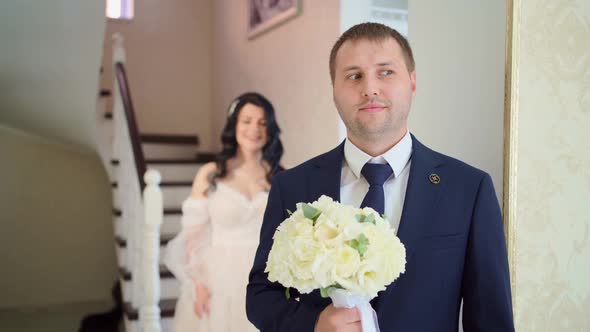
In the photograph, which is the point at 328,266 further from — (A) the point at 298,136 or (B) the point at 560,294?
(A) the point at 298,136

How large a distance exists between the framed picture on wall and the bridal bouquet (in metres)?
3.12

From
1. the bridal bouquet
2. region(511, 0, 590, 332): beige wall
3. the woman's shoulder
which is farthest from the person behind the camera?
the woman's shoulder

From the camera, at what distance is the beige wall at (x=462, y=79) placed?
183 cm

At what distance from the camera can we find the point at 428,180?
4.06ft

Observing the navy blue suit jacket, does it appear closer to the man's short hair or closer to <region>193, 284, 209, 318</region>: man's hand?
the man's short hair

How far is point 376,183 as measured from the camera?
3.99 ft

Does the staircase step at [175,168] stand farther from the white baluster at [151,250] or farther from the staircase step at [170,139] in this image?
the white baluster at [151,250]

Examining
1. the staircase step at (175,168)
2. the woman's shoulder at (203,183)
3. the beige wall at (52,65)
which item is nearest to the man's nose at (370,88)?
the woman's shoulder at (203,183)

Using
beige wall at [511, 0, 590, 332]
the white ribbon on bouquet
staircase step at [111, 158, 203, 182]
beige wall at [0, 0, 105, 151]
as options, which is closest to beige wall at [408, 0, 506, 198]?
beige wall at [511, 0, 590, 332]

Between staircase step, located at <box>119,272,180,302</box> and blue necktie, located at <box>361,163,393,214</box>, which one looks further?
staircase step, located at <box>119,272,180,302</box>

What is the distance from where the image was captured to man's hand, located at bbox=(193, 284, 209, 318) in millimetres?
2828

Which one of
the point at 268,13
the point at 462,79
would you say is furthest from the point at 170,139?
the point at 462,79

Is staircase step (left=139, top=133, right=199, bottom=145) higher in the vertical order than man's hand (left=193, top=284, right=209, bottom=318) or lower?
higher

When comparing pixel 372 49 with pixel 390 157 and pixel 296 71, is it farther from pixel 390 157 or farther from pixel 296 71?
pixel 296 71
